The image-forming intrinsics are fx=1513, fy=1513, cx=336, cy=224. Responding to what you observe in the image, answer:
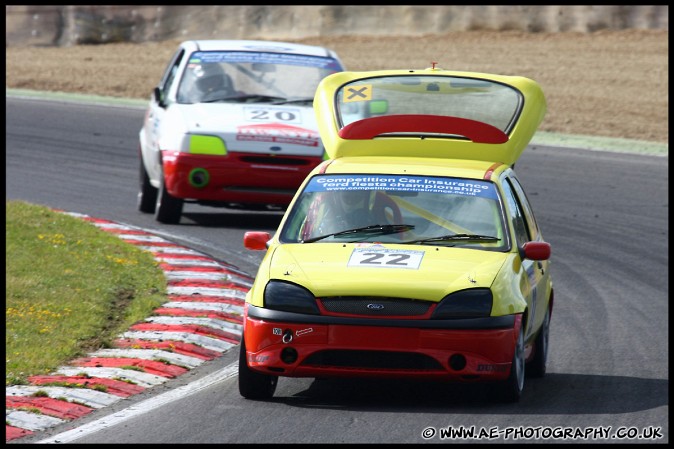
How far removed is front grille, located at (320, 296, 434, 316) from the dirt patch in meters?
16.8

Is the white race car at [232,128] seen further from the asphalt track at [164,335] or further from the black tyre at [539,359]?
the black tyre at [539,359]

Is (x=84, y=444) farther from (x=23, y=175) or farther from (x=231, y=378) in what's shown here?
(x=23, y=175)

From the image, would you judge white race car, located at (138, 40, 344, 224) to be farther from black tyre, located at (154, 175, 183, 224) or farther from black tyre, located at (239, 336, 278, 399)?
black tyre, located at (239, 336, 278, 399)

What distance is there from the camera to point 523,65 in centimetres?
3266

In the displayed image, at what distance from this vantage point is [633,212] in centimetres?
1731

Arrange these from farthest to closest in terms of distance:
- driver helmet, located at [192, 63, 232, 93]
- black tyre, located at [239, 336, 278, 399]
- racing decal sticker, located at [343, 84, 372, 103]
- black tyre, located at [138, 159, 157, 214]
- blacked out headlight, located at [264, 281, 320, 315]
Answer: black tyre, located at [138, 159, 157, 214] < driver helmet, located at [192, 63, 232, 93] < racing decal sticker, located at [343, 84, 372, 103] < black tyre, located at [239, 336, 278, 399] < blacked out headlight, located at [264, 281, 320, 315]

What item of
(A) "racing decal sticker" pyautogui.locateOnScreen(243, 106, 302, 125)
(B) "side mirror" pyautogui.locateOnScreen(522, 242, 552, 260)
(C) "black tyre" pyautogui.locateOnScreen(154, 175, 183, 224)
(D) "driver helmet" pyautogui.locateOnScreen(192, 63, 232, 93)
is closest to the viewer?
Result: (B) "side mirror" pyautogui.locateOnScreen(522, 242, 552, 260)

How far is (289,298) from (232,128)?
7.11m

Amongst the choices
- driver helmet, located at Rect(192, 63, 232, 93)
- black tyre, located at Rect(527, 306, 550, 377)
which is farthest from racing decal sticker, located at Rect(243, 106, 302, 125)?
black tyre, located at Rect(527, 306, 550, 377)

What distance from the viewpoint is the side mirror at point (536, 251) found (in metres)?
8.89

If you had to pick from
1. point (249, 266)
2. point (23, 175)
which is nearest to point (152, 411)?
point (249, 266)

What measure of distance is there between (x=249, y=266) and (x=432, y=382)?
476 centimetres

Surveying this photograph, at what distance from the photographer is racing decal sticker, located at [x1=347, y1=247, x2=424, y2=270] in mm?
8406

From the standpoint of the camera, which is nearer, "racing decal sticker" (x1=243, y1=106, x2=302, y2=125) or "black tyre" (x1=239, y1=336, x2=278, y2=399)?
"black tyre" (x1=239, y1=336, x2=278, y2=399)
